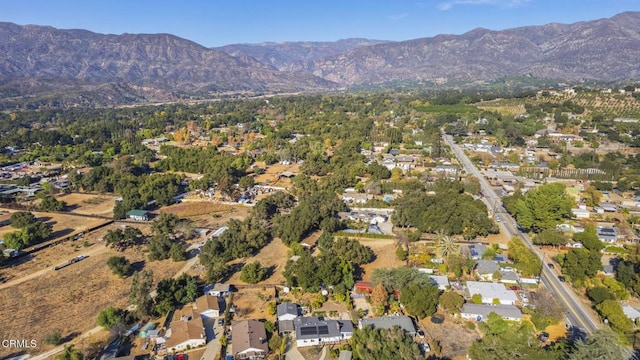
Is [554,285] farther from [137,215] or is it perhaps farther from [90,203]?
[90,203]

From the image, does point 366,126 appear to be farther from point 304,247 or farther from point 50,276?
point 50,276

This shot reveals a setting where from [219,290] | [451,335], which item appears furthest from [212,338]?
[451,335]

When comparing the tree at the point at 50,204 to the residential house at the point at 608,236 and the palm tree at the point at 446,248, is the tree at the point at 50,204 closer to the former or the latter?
the palm tree at the point at 446,248

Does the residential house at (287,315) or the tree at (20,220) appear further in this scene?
the tree at (20,220)

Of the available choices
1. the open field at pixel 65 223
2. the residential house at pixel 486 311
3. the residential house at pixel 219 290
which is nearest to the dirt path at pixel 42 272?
the open field at pixel 65 223

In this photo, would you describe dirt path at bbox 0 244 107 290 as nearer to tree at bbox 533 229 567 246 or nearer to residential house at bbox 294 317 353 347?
residential house at bbox 294 317 353 347

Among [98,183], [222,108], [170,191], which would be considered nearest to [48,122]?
[222,108]
